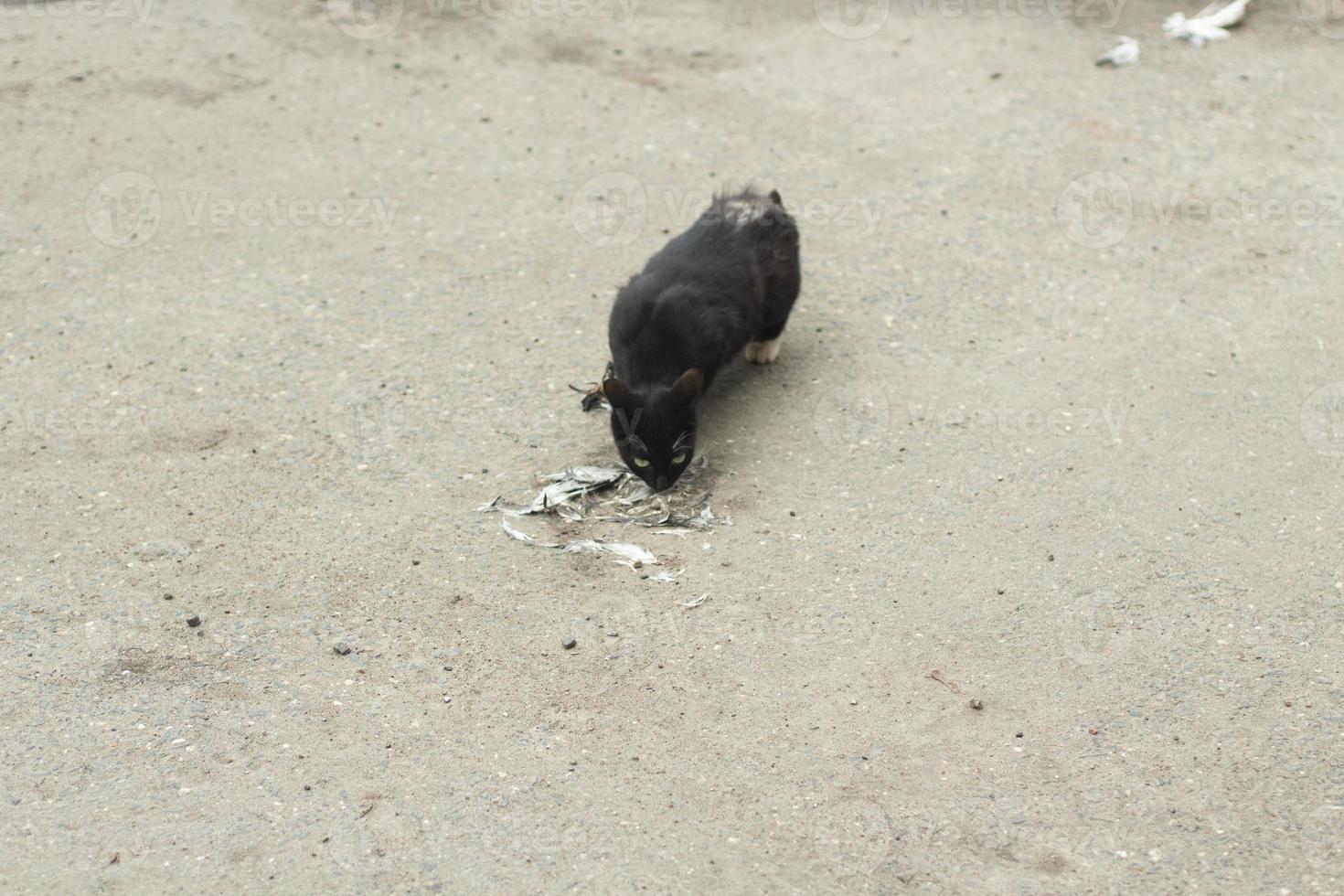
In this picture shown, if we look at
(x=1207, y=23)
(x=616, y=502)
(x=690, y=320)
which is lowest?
(x=616, y=502)

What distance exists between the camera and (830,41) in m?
Answer: 10.1

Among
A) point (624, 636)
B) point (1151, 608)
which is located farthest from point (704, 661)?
point (1151, 608)

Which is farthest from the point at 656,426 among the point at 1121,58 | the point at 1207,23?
the point at 1207,23

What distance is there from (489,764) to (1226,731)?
2.59 metres

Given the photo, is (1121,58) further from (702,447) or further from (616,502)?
(616,502)

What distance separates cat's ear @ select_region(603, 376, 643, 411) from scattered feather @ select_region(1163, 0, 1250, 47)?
6.44m

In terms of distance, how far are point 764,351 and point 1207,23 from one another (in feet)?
18.3

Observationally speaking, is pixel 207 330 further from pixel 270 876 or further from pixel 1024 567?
pixel 1024 567

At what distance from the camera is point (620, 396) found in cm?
582

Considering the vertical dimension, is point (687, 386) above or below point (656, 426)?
above

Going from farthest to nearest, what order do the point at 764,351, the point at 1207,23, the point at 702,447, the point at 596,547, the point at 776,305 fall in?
Result: the point at 1207,23
the point at 764,351
the point at 776,305
the point at 702,447
the point at 596,547

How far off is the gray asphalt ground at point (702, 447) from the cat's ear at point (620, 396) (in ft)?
1.42

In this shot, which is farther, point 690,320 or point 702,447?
point 702,447

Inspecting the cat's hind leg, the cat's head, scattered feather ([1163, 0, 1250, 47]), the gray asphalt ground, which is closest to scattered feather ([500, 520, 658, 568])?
the gray asphalt ground
